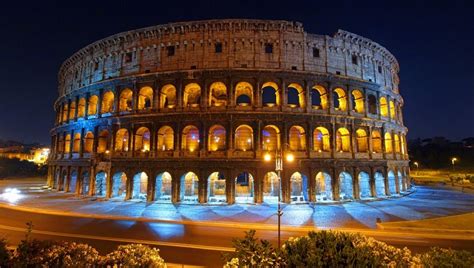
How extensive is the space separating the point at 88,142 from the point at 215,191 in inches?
646

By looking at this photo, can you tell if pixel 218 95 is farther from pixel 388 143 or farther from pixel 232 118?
pixel 388 143

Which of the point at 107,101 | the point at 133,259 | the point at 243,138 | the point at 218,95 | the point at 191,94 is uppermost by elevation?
the point at 218,95

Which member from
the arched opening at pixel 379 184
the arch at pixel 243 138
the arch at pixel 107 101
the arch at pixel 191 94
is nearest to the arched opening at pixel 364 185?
the arched opening at pixel 379 184

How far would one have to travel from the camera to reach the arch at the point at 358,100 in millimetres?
25777

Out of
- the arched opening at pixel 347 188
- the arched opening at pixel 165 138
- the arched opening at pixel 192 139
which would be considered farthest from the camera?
the arched opening at pixel 192 139

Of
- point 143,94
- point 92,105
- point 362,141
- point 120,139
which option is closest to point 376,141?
point 362,141

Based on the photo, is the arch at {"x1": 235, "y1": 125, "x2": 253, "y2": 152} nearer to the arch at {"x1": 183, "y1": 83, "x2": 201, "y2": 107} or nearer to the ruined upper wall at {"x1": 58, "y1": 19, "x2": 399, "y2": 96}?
the arch at {"x1": 183, "y1": 83, "x2": 201, "y2": 107}

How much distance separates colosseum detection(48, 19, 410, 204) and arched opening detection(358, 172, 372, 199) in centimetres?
11

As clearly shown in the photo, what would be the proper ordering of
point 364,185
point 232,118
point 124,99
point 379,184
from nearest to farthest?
point 232,118 → point 364,185 → point 379,184 → point 124,99

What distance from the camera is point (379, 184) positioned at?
25688 mm

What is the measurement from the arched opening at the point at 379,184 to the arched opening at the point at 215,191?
16737 mm

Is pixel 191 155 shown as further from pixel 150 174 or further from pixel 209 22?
pixel 209 22

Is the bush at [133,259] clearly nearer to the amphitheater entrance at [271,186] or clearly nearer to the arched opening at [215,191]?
the arched opening at [215,191]

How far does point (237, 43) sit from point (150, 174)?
1552 centimetres
